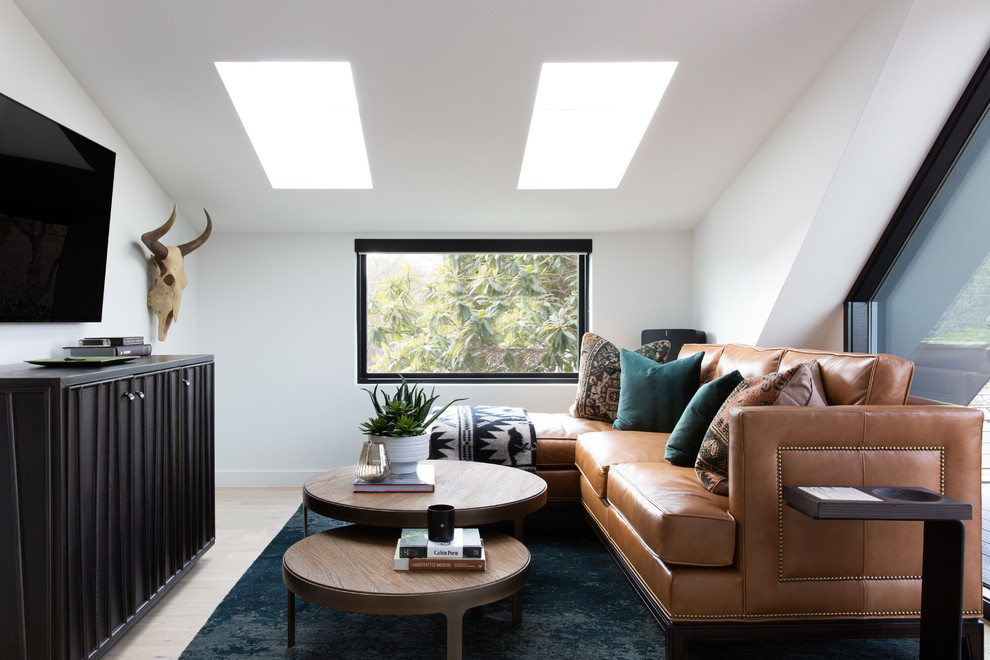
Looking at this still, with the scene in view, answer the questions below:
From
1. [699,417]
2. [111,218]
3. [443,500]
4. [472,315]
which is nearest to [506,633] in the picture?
[443,500]

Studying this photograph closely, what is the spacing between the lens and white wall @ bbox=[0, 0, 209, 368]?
2580 millimetres

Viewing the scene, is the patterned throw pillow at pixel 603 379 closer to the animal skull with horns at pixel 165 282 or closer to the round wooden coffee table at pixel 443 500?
the round wooden coffee table at pixel 443 500

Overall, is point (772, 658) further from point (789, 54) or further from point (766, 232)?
point (789, 54)

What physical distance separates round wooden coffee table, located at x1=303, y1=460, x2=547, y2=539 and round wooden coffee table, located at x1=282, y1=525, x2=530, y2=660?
0.12 meters

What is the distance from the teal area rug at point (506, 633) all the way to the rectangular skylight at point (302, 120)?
228 centimetres

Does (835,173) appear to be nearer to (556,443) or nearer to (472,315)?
(556,443)

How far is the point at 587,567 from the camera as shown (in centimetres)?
295

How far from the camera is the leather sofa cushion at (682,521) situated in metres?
2.03

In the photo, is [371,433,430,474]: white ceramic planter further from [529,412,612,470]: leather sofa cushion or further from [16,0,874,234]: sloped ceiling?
[16,0,874,234]: sloped ceiling

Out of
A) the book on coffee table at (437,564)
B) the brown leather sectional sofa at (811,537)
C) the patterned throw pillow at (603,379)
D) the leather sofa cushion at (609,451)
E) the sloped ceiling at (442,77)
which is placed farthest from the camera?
the patterned throw pillow at (603,379)

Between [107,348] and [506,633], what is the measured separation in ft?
6.23

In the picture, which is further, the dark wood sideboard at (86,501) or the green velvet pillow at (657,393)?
the green velvet pillow at (657,393)

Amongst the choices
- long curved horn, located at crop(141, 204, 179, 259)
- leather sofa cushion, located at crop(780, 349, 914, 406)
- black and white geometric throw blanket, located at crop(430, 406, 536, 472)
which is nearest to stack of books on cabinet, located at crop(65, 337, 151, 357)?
long curved horn, located at crop(141, 204, 179, 259)

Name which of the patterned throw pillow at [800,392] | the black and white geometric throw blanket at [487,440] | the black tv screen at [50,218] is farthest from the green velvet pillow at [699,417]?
the black tv screen at [50,218]
